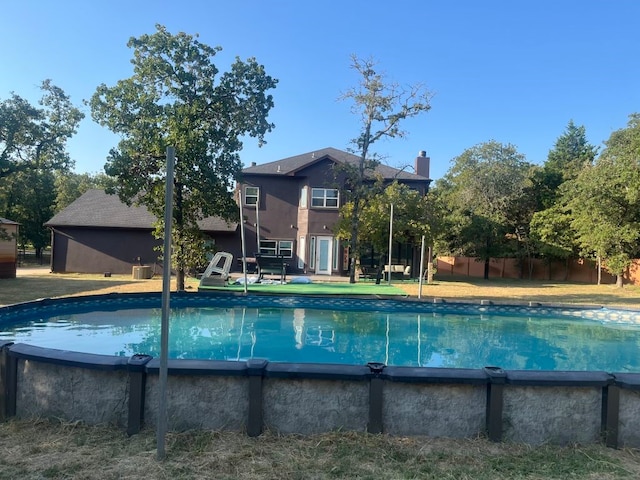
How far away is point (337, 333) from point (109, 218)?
19482 mm

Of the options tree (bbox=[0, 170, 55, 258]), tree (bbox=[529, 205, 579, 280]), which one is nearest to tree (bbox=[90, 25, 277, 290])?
tree (bbox=[529, 205, 579, 280])

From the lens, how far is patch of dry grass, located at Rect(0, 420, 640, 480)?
3.22m

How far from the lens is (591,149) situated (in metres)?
51.5

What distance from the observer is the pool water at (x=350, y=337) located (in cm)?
870

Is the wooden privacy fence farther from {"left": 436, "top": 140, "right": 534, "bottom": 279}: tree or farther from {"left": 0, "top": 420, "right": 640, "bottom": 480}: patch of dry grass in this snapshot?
{"left": 0, "top": 420, "right": 640, "bottom": 480}: patch of dry grass

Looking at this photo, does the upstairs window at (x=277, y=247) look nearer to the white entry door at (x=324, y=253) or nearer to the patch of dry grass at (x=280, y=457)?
the white entry door at (x=324, y=253)

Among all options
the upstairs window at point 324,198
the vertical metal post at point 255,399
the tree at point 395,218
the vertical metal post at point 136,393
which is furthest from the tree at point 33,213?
the vertical metal post at point 255,399

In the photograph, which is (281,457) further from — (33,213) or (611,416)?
(33,213)

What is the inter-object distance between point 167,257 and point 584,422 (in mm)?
3675

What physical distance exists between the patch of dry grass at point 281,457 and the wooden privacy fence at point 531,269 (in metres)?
27.4

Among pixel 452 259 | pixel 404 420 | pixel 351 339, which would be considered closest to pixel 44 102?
pixel 351 339

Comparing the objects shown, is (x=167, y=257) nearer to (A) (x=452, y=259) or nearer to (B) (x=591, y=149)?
(A) (x=452, y=259)

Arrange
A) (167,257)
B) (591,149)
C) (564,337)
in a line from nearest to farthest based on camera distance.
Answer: (167,257) → (564,337) → (591,149)

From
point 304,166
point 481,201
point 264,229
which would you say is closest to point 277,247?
point 264,229
